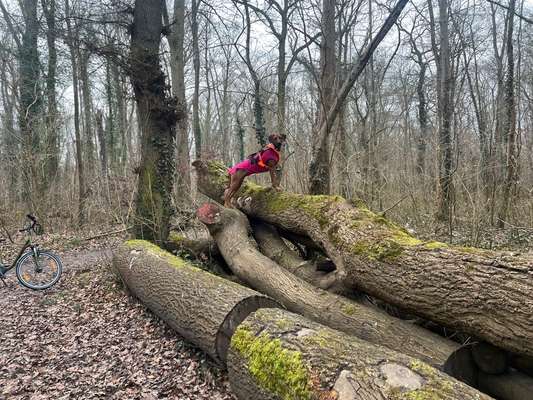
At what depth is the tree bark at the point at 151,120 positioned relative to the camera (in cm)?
735

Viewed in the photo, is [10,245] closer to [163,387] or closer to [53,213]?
[53,213]

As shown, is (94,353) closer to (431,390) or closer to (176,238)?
(176,238)

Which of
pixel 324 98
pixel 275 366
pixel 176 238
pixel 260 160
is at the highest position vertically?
pixel 324 98

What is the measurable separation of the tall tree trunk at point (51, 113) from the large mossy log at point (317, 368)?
441 inches

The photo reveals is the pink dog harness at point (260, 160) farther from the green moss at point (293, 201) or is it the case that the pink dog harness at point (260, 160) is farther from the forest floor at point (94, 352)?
the forest floor at point (94, 352)

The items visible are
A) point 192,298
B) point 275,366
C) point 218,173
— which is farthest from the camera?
point 218,173

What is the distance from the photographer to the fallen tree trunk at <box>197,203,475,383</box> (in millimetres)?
3336

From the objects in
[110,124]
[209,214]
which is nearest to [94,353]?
[209,214]

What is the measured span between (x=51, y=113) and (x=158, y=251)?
10.6m

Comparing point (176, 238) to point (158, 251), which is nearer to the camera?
point (158, 251)

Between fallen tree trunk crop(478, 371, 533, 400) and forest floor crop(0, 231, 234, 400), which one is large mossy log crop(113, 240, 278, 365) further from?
fallen tree trunk crop(478, 371, 533, 400)

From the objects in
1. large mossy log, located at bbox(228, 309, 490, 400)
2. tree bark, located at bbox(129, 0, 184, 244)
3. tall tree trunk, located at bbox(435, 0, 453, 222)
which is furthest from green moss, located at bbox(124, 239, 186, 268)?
tall tree trunk, located at bbox(435, 0, 453, 222)

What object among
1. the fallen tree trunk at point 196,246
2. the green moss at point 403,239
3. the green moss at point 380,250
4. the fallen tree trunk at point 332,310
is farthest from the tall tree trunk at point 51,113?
the green moss at point 403,239

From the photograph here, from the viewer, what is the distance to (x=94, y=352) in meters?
4.56
